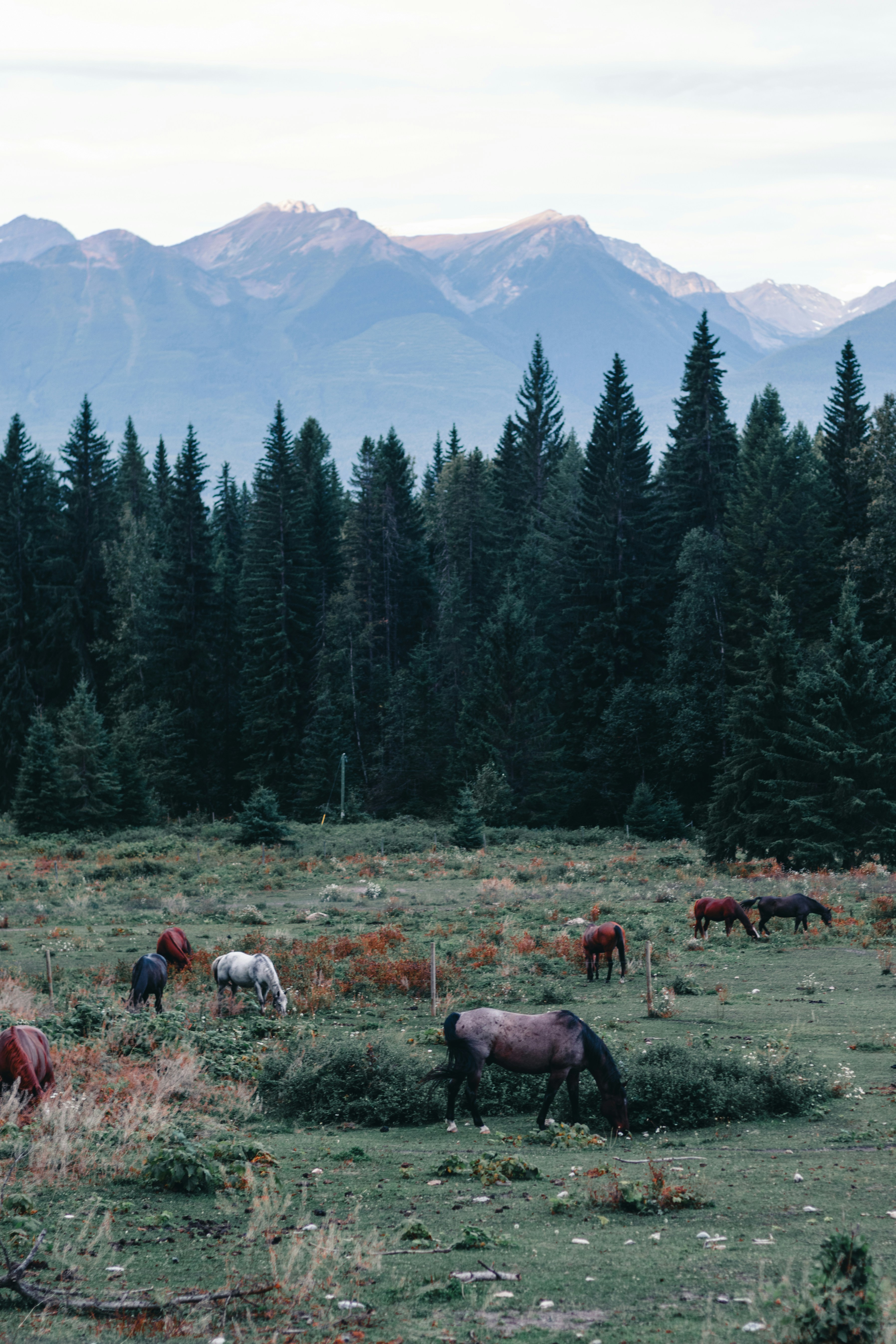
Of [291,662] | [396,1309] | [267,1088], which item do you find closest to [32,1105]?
[267,1088]

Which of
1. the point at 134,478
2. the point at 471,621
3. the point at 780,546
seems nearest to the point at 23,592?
the point at 134,478

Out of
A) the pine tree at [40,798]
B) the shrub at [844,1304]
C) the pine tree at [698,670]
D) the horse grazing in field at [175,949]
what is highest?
the pine tree at [698,670]

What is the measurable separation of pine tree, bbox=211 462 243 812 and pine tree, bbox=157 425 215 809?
0.47 metres

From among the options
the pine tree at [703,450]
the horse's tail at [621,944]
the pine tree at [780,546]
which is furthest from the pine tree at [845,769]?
the pine tree at [703,450]

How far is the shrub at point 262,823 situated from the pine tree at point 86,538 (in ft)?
94.1

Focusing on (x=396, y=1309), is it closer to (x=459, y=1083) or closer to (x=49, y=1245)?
(x=49, y=1245)

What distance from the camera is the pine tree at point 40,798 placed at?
2415 inches

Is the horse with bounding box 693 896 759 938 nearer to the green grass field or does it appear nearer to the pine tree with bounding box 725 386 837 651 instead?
the green grass field

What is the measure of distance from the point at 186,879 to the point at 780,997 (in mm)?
27545

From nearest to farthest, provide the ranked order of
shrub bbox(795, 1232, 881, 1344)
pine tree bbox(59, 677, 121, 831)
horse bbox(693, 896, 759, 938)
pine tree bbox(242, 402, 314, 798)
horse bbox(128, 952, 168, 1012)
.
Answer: shrub bbox(795, 1232, 881, 1344)
horse bbox(128, 952, 168, 1012)
horse bbox(693, 896, 759, 938)
pine tree bbox(59, 677, 121, 831)
pine tree bbox(242, 402, 314, 798)

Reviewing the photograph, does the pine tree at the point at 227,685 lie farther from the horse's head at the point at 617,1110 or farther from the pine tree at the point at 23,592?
the horse's head at the point at 617,1110

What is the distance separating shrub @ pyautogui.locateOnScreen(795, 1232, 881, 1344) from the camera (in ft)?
23.1

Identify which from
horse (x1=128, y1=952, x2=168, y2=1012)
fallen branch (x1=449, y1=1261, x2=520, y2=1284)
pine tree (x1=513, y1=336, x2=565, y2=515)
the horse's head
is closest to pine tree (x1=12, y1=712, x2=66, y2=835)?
pine tree (x1=513, y1=336, x2=565, y2=515)

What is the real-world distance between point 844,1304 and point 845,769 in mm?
39114
